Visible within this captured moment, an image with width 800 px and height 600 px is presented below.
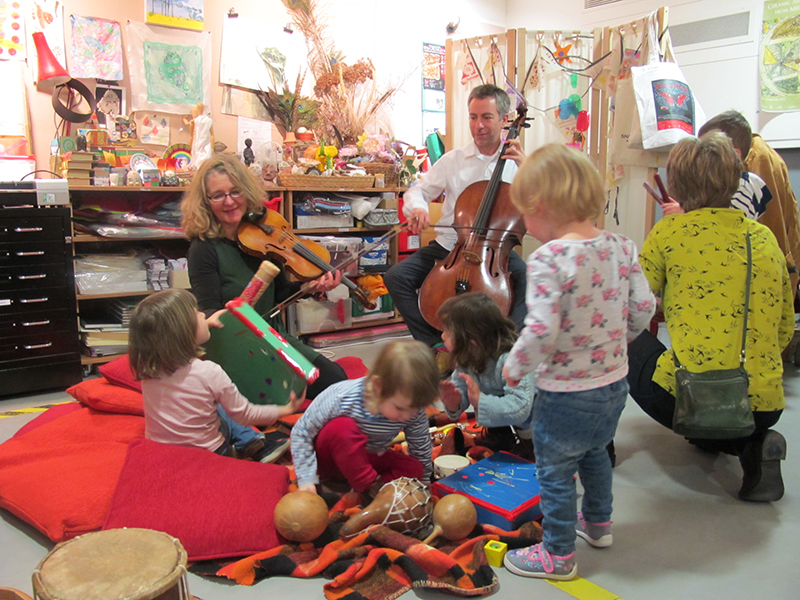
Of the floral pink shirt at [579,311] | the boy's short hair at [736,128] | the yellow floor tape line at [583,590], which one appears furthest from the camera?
the boy's short hair at [736,128]

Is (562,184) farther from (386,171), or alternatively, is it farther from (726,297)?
(386,171)

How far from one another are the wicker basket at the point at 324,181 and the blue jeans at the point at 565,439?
8.07ft

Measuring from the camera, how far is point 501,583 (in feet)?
4.97

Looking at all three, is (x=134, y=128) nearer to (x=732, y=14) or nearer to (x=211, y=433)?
(x=211, y=433)

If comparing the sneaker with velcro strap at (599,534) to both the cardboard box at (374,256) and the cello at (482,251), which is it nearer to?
the cello at (482,251)

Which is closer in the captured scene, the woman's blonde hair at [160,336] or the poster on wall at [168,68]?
the woman's blonde hair at [160,336]

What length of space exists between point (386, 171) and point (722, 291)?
2.57 metres

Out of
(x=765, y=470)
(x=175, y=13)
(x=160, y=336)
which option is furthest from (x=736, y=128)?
(x=175, y=13)

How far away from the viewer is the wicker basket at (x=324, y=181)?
357 centimetres

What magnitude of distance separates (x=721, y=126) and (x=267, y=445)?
2.26 meters

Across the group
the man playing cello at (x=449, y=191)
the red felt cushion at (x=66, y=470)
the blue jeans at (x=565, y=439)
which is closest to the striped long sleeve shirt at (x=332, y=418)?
the blue jeans at (x=565, y=439)

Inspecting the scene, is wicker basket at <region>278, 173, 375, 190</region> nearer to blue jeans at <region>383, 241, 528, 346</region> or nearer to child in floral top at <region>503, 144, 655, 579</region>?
blue jeans at <region>383, 241, 528, 346</region>

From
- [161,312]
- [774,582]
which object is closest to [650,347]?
[774,582]

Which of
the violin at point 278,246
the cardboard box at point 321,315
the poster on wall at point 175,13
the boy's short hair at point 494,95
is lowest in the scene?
the cardboard box at point 321,315
